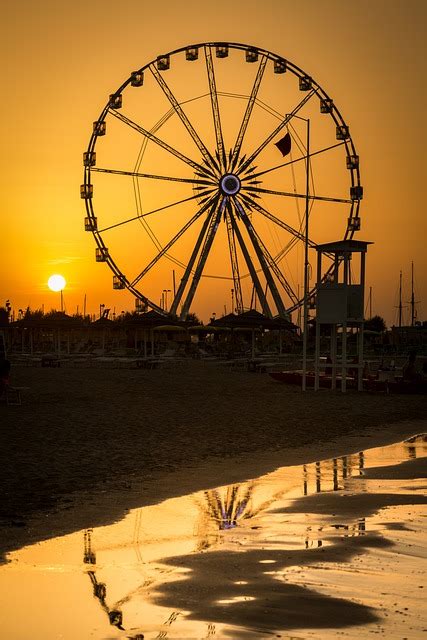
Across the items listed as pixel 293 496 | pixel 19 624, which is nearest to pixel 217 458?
pixel 293 496

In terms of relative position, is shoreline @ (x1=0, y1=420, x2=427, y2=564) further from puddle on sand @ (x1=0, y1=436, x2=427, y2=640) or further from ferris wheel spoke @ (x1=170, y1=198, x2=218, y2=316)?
ferris wheel spoke @ (x1=170, y1=198, x2=218, y2=316)

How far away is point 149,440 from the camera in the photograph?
17.2 m

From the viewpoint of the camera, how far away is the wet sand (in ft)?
36.3

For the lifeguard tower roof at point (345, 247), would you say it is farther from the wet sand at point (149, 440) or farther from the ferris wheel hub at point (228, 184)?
the ferris wheel hub at point (228, 184)

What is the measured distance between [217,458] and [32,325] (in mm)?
46588

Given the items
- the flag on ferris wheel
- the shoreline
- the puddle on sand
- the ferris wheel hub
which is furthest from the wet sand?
the ferris wheel hub

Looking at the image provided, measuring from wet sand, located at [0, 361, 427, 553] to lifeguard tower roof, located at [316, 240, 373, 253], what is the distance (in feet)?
14.5

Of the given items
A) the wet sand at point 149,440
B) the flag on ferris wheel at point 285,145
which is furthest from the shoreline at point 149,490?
the flag on ferris wheel at point 285,145

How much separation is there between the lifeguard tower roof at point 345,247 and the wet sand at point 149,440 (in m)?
4.41

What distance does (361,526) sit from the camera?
946cm

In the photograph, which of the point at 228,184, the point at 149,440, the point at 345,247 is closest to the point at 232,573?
the point at 149,440

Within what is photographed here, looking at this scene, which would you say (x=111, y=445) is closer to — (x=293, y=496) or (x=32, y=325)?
(x=293, y=496)

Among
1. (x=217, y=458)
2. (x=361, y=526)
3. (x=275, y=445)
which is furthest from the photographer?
(x=275, y=445)

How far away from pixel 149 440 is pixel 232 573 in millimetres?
9679
